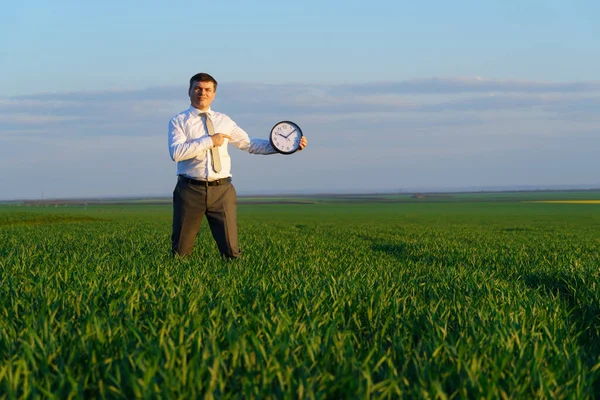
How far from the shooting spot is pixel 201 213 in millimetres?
8594

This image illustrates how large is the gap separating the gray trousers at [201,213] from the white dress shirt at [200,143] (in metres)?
0.20

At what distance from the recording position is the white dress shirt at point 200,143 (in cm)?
804

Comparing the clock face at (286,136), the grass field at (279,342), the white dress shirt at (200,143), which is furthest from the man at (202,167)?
the grass field at (279,342)

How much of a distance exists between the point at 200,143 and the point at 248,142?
1127mm

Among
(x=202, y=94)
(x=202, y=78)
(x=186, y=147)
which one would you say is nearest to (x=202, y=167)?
(x=186, y=147)

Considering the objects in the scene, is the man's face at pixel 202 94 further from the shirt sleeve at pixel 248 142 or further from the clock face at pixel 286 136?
the clock face at pixel 286 136

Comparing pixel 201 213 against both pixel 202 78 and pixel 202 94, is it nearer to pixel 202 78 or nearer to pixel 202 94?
pixel 202 94

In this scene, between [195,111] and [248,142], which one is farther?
[248,142]

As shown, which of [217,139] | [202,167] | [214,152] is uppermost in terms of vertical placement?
[217,139]

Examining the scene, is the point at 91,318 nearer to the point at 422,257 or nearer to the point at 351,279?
the point at 351,279

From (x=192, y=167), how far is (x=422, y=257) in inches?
263

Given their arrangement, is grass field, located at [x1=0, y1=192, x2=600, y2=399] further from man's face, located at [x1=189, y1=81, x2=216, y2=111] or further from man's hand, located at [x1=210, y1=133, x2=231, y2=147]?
man's face, located at [x1=189, y1=81, x2=216, y2=111]

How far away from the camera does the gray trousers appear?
8477 millimetres

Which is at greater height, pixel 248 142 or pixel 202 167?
pixel 248 142
